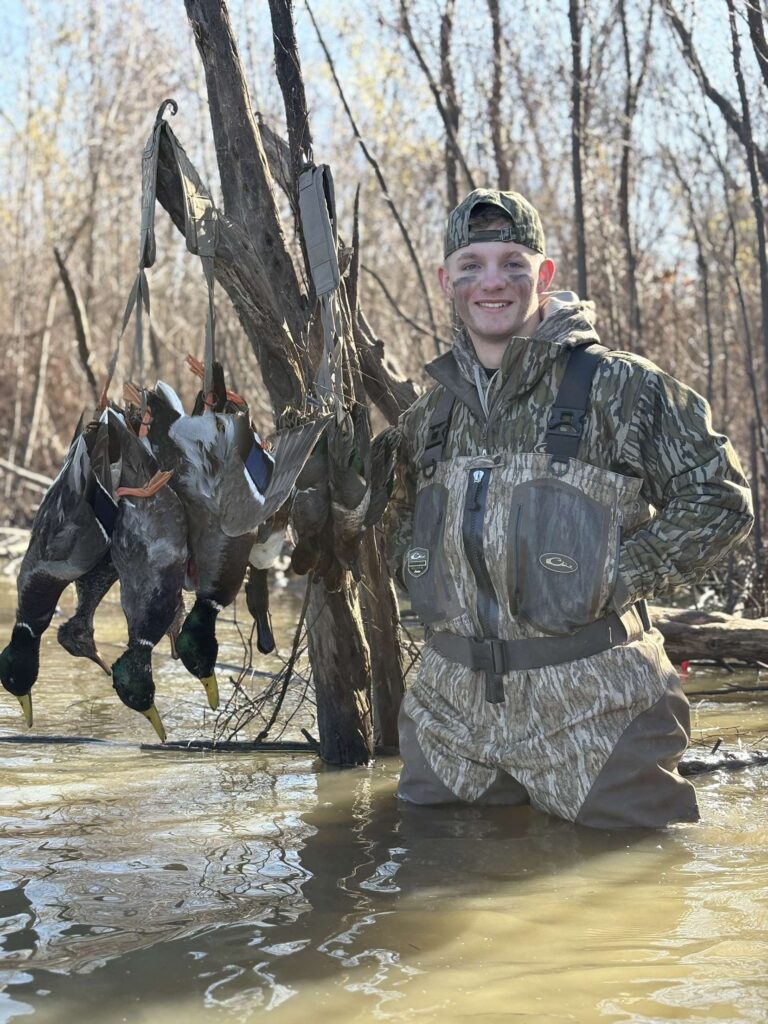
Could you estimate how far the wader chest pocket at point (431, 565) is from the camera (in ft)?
13.5

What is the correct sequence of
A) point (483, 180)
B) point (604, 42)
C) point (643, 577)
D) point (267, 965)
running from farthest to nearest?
1. point (483, 180)
2. point (604, 42)
3. point (643, 577)
4. point (267, 965)

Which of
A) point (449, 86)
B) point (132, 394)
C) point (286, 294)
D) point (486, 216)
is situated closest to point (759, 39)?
point (486, 216)

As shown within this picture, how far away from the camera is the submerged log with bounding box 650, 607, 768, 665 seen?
21.8 ft

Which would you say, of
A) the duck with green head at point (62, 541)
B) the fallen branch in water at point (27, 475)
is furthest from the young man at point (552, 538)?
the fallen branch in water at point (27, 475)

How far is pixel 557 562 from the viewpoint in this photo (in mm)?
3887

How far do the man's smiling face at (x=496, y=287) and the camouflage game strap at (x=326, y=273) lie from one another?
53cm

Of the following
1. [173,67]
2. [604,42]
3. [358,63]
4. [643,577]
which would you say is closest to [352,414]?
[643,577]

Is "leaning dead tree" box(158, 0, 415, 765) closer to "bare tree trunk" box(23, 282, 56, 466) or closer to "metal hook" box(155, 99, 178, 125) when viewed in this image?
"metal hook" box(155, 99, 178, 125)

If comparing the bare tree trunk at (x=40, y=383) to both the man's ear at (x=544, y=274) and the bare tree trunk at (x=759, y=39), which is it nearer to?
the bare tree trunk at (x=759, y=39)

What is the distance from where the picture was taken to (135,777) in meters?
4.92

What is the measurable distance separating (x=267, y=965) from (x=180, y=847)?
1045 mm

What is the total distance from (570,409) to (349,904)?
1.63m

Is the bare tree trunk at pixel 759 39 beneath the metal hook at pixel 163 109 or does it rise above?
above

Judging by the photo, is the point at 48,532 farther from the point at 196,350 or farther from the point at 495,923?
the point at 196,350
